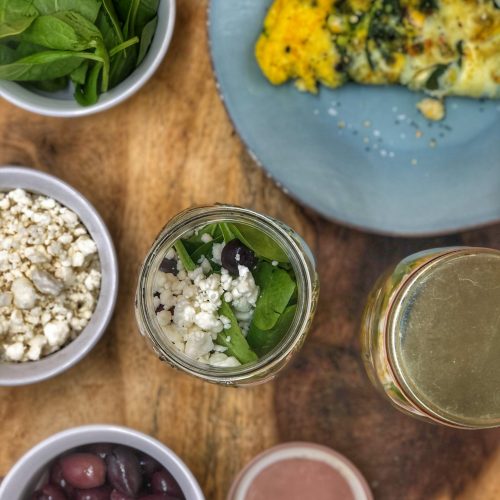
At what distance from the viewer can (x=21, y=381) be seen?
3.19 feet

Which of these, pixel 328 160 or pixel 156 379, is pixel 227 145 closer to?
pixel 328 160

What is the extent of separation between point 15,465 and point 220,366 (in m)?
0.33

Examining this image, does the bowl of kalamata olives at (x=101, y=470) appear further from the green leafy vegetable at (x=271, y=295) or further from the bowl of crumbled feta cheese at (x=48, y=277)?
the green leafy vegetable at (x=271, y=295)

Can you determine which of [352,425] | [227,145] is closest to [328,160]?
[227,145]

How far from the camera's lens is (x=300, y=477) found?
1.06 m

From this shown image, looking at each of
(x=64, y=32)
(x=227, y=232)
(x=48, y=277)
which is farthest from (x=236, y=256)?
(x=64, y=32)

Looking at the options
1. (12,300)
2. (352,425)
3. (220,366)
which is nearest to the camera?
(220,366)

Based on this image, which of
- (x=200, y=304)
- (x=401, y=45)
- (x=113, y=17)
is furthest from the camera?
(x=401, y=45)

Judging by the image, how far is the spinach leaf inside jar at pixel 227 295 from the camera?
0.88m

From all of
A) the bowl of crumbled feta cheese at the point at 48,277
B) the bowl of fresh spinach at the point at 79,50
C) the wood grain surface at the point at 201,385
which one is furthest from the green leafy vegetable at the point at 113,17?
the bowl of crumbled feta cheese at the point at 48,277

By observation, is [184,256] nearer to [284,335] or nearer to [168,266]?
[168,266]

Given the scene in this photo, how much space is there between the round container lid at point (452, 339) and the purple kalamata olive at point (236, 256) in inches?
7.4

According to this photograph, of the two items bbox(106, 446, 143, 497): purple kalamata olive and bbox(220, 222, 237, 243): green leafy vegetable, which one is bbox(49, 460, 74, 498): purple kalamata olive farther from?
bbox(220, 222, 237, 243): green leafy vegetable

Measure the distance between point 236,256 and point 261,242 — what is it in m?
0.04
